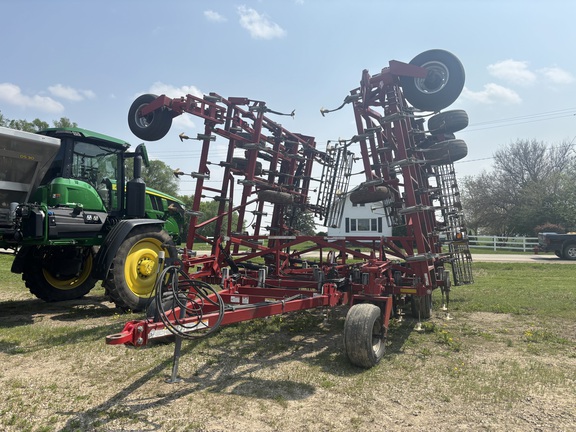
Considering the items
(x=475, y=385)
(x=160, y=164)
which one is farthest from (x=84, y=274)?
(x=160, y=164)

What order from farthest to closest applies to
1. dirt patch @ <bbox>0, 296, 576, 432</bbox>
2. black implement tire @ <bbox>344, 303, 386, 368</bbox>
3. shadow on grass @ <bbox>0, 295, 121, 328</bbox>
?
shadow on grass @ <bbox>0, 295, 121, 328</bbox>
black implement tire @ <bbox>344, 303, 386, 368</bbox>
dirt patch @ <bbox>0, 296, 576, 432</bbox>

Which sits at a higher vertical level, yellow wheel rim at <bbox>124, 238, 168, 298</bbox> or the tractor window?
the tractor window

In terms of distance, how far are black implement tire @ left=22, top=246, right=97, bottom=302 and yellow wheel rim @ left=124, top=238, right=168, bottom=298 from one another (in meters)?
1.56

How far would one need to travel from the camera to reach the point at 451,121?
7227 millimetres

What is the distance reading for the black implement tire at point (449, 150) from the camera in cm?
707

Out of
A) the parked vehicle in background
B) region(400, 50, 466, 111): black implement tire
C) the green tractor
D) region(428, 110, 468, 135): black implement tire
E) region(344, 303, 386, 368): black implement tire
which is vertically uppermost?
region(400, 50, 466, 111): black implement tire

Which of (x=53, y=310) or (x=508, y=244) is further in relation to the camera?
(x=508, y=244)

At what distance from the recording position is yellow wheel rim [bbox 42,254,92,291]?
771cm

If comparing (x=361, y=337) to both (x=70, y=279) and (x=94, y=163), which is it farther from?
(x=70, y=279)

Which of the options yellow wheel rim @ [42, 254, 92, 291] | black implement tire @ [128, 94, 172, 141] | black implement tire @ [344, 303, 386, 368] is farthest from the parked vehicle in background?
yellow wheel rim @ [42, 254, 92, 291]

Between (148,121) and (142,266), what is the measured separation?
112 inches

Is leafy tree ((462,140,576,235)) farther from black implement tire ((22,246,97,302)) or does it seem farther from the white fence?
black implement tire ((22,246,97,302))

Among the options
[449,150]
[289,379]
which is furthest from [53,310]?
[449,150]

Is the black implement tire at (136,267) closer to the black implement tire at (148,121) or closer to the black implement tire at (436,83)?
the black implement tire at (148,121)
